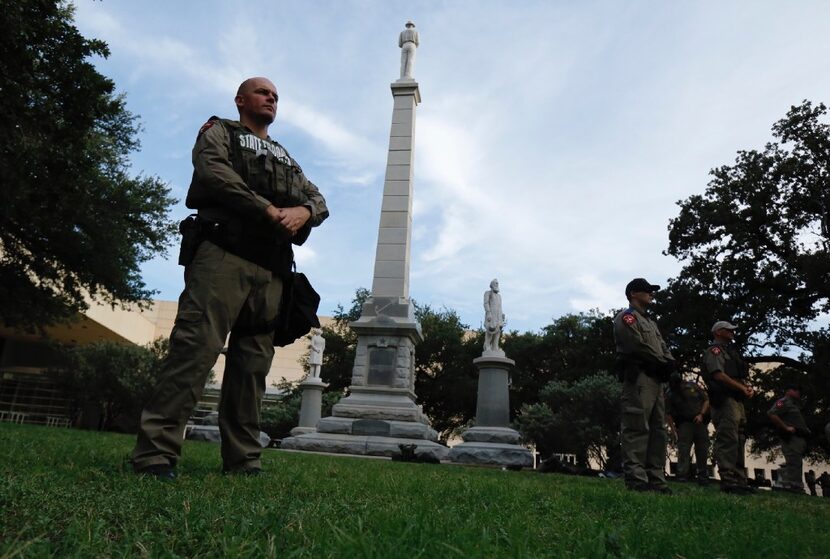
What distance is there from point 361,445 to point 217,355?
988 centimetres

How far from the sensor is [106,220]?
638 inches

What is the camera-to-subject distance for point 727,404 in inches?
296

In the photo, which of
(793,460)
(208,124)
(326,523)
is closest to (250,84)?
(208,124)

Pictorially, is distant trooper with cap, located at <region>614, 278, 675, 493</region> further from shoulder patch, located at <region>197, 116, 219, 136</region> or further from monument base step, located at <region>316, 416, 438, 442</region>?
monument base step, located at <region>316, 416, 438, 442</region>

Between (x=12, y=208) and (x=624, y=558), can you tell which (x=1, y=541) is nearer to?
(x=624, y=558)

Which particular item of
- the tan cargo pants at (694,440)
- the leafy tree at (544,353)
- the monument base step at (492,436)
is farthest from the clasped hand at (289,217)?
the leafy tree at (544,353)

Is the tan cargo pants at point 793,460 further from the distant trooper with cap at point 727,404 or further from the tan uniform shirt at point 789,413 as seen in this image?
the distant trooper with cap at point 727,404

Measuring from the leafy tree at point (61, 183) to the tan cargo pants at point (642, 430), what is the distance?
9202 millimetres

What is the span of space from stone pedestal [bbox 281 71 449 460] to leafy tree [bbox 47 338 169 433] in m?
21.0

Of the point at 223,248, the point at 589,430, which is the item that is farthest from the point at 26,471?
the point at 589,430

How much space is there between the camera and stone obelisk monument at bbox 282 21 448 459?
1334 centimetres

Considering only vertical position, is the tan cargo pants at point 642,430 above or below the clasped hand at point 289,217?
below

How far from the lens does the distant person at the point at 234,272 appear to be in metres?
3.38

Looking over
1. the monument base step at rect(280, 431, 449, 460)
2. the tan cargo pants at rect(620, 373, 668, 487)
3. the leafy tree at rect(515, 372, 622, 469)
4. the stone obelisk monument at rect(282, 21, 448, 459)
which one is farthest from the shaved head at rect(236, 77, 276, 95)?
the leafy tree at rect(515, 372, 622, 469)
